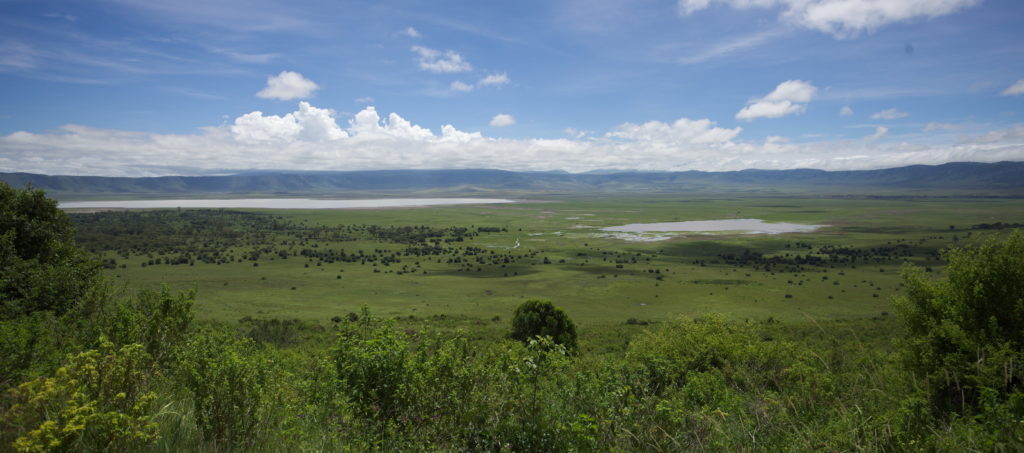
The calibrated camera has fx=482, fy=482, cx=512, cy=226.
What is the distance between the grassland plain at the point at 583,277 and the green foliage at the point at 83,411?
3811cm

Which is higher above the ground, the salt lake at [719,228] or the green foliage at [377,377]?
the green foliage at [377,377]

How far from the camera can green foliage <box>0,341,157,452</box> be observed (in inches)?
168

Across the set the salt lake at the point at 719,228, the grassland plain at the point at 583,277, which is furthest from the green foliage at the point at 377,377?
the salt lake at the point at 719,228

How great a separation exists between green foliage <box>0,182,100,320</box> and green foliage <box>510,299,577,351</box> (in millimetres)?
25029

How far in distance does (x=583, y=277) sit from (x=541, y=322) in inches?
2020

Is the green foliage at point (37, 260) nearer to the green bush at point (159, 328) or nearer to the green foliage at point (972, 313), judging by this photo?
the green bush at point (159, 328)

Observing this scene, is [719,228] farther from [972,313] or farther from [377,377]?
[377,377]

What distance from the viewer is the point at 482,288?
258 ft

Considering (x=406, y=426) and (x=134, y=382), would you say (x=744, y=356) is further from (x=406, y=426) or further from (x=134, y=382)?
(x=134, y=382)

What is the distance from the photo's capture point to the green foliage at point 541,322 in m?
35.2

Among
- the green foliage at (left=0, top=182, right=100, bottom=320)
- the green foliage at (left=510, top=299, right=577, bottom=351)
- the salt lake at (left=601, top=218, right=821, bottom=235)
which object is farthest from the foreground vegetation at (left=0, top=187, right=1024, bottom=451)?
the salt lake at (left=601, top=218, right=821, bottom=235)

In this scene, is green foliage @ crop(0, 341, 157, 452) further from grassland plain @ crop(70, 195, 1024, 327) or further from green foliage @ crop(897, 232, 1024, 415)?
grassland plain @ crop(70, 195, 1024, 327)

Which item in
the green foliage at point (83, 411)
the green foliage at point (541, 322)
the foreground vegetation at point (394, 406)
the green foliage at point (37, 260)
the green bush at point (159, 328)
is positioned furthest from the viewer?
the green foliage at point (541, 322)

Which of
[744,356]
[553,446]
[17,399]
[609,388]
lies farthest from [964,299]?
[17,399]
